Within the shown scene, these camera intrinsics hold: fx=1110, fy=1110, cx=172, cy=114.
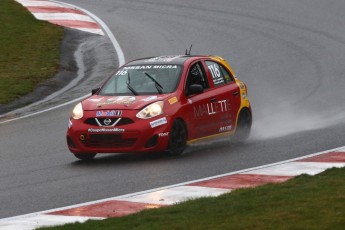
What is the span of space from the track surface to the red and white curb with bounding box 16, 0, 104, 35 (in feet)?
2.03

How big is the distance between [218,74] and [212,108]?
0.82 meters

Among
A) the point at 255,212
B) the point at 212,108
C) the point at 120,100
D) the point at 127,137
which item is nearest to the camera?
the point at 255,212

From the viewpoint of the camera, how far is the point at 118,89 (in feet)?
50.7

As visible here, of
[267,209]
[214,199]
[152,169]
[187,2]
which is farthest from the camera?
[187,2]

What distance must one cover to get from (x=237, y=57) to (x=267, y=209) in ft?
51.4

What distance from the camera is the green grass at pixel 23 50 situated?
22.2m

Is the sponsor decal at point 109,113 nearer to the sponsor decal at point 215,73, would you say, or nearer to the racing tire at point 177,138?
the racing tire at point 177,138

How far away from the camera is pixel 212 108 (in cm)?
1570

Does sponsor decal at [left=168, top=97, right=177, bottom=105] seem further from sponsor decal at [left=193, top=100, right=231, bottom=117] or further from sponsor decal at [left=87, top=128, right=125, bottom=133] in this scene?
sponsor decal at [left=87, top=128, right=125, bottom=133]

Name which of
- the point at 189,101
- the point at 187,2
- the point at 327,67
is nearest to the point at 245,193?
the point at 189,101

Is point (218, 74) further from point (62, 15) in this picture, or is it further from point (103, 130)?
point (62, 15)

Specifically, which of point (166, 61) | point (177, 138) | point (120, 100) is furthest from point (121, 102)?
point (166, 61)

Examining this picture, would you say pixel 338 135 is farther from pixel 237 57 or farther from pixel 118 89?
pixel 237 57

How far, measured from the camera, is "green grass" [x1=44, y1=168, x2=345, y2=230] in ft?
29.2
